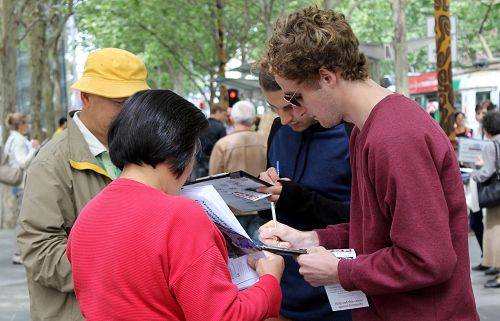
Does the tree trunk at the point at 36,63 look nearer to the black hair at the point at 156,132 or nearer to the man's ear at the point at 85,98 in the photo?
the man's ear at the point at 85,98

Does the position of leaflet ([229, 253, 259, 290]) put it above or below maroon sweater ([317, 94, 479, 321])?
below

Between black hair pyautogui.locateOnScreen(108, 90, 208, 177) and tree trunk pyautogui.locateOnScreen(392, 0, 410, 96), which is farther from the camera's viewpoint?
tree trunk pyautogui.locateOnScreen(392, 0, 410, 96)

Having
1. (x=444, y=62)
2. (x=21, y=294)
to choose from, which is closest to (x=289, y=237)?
(x=21, y=294)

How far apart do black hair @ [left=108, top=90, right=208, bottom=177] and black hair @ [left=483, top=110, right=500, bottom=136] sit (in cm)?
700

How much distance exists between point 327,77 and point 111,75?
47.0 inches

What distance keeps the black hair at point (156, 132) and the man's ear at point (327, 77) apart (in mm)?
411

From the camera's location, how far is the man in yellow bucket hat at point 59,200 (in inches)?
119

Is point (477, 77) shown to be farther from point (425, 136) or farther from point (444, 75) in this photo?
point (425, 136)

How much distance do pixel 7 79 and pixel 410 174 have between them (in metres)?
14.8

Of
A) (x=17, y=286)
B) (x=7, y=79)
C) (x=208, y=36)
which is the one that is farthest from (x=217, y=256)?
(x=208, y=36)

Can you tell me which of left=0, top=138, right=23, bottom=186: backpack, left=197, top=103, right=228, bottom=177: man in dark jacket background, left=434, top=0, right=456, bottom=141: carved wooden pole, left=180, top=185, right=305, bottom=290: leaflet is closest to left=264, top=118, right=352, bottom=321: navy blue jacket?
left=180, top=185, right=305, bottom=290: leaflet

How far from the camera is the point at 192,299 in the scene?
84.2 inches

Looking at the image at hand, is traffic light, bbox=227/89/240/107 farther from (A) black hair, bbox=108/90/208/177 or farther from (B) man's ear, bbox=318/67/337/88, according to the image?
(A) black hair, bbox=108/90/208/177

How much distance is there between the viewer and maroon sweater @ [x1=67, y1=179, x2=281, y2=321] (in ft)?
7.02
